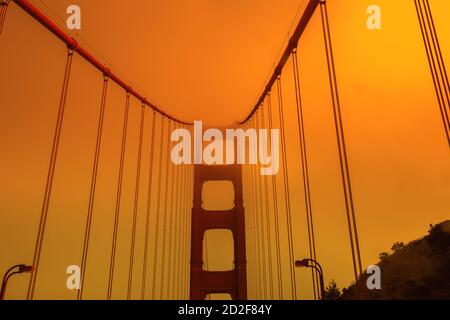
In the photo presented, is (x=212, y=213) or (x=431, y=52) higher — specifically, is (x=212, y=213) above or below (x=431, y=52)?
above

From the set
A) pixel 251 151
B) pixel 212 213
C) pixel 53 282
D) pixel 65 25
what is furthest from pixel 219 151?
pixel 53 282

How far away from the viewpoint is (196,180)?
12.5 metres

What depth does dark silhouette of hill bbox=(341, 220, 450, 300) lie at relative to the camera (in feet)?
44.8

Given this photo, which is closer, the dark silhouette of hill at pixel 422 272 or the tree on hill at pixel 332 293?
the dark silhouette of hill at pixel 422 272

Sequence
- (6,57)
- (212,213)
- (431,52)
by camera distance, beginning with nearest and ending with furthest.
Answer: (431,52)
(6,57)
(212,213)

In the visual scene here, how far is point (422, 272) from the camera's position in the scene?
49.9 ft

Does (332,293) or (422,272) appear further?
(332,293)

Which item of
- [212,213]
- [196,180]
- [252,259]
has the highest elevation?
[196,180]

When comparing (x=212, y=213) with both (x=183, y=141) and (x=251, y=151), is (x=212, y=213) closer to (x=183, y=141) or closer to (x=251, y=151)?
(x=251, y=151)

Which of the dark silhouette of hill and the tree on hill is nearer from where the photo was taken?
the dark silhouette of hill

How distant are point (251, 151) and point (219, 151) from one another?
1316mm

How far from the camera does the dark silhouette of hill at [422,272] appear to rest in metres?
13.7
